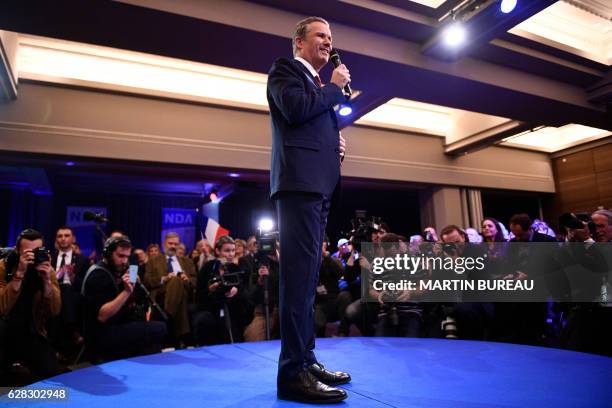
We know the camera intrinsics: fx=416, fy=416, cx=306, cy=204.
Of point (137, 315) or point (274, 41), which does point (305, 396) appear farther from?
point (274, 41)

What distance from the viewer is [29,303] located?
102 inches

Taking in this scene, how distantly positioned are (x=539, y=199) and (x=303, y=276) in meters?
8.87

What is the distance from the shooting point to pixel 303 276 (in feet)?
4.48

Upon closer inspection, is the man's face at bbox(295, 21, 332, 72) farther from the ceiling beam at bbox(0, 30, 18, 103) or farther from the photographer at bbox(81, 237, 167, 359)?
the ceiling beam at bbox(0, 30, 18, 103)

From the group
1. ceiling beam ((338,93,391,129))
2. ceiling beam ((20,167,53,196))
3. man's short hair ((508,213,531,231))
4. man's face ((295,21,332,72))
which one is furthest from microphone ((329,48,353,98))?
ceiling beam ((20,167,53,196))

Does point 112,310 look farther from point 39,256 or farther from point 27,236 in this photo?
point 27,236

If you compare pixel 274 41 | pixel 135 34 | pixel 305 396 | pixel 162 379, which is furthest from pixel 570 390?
pixel 135 34

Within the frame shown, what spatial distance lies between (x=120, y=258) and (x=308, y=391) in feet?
6.13

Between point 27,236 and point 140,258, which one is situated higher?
point 27,236

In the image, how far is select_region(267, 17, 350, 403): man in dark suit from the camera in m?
1.33

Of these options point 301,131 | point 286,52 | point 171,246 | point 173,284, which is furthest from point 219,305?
point 301,131

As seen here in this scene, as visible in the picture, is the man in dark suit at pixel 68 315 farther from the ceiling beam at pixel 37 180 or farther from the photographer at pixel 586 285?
the photographer at pixel 586 285

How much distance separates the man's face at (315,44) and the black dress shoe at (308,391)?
1084mm

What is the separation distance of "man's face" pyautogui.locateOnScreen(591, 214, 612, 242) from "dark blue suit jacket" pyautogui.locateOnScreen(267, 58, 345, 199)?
6.60ft
